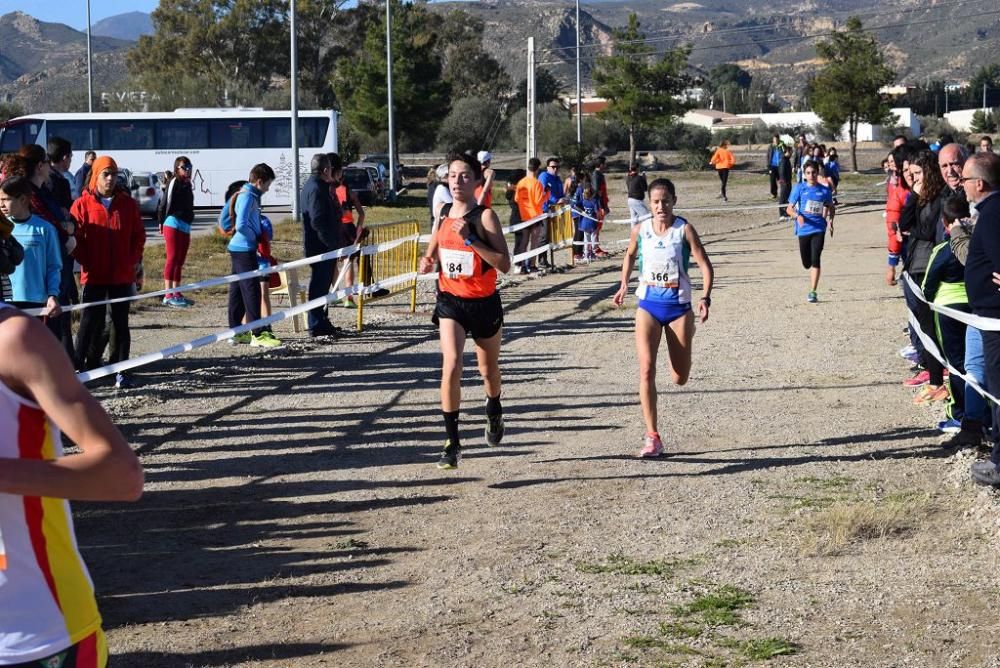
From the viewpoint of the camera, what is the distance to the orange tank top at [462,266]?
8.25 metres

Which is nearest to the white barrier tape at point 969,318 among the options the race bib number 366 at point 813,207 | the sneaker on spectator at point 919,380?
the sneaker on spectator at point 919,380

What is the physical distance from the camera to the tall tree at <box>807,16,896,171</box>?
57.8 metres

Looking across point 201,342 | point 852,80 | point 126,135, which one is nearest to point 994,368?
point 201,342

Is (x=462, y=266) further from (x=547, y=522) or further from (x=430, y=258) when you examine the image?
(x=547, y=522)

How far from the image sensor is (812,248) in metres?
16.5

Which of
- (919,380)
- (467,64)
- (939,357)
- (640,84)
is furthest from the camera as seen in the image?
(467,64)

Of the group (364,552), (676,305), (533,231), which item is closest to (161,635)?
(364,552)

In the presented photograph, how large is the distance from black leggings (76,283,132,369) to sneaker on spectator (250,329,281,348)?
237cm

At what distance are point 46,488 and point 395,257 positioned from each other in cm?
1538

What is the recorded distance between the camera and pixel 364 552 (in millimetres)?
6773

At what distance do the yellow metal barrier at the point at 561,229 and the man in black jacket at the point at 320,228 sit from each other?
8.23m

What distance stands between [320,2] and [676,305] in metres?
86.8

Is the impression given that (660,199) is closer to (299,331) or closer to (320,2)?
(299,331)

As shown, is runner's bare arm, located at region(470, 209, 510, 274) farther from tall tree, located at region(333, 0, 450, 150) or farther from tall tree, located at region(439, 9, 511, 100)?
tall tree, located at region(439, 9, 511, 100)
